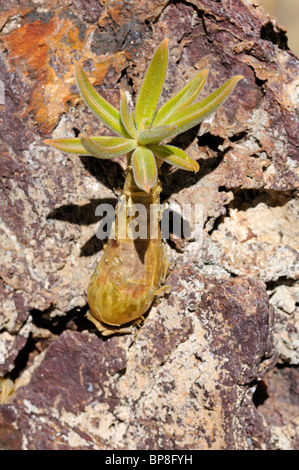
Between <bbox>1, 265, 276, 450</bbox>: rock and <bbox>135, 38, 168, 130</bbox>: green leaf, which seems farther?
<bbox>1, 265, 276, 450</bbox>: rock

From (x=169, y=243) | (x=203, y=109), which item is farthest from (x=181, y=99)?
(x=169, y=243)

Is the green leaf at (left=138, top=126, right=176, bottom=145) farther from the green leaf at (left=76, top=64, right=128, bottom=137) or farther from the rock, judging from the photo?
the rock

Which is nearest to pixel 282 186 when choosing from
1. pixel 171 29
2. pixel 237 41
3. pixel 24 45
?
pixel 237 41

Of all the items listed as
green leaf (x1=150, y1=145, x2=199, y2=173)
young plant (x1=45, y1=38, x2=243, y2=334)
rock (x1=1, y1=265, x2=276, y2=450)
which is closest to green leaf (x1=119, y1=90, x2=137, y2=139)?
young plant (x1=45, y1=38, x2=243, y2=334)

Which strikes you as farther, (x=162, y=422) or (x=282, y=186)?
(x=282, y=186)

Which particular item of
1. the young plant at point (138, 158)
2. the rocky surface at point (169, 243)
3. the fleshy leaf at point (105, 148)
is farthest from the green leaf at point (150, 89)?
the rocky surface at point (169, 243)

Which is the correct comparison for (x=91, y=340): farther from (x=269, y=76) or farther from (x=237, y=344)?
(x=269, y=76)
